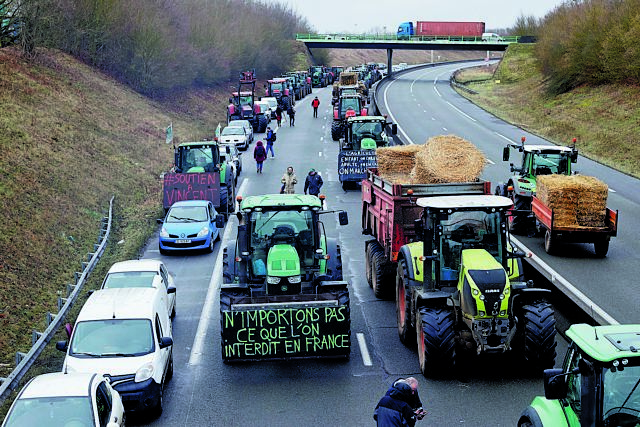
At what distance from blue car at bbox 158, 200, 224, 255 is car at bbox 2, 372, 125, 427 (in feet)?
42.7

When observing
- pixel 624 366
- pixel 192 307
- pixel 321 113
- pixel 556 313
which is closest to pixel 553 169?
pixel 556 313

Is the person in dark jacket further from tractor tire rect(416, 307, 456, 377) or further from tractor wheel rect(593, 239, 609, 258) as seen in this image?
tractor wheel rect(593, 239, 609, 258)

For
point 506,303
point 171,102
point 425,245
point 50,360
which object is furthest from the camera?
point 171,102

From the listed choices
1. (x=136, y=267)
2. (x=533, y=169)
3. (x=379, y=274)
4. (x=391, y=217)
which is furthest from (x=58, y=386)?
(x=533, y=169)

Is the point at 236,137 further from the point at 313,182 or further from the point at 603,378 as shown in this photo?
the point at 603,378

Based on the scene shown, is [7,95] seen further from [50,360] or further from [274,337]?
[274,337]

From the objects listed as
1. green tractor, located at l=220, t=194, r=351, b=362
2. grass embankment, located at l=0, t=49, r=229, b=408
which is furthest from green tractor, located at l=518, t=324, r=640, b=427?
grass embankment, located at l=0, t=49, r=229, b=408

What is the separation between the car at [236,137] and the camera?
47500mm

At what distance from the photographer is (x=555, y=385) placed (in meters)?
8.09

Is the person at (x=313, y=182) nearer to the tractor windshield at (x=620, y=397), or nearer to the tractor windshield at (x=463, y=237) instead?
the tractor windshield at (x=463, y=237)

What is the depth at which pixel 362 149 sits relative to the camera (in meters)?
34.8

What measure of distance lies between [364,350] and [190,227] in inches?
405

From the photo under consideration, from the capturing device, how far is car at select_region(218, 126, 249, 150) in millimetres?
47500

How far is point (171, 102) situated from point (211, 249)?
35259mm
